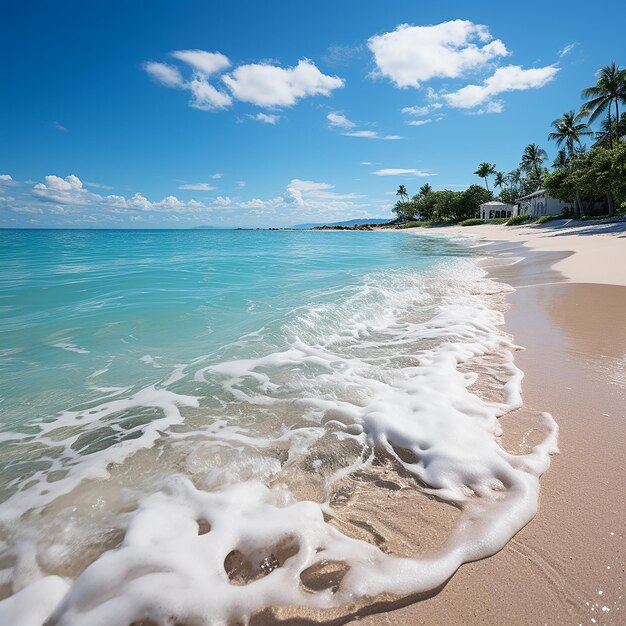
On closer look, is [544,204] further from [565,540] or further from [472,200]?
[565,540]

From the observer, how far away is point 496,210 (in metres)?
74.3

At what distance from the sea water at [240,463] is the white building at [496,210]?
252 feet

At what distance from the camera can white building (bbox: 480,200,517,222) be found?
7188 cm

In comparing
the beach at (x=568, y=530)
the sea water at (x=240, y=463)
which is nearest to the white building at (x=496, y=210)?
the sea water at (x=240, y=463)

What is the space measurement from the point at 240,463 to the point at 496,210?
85.1 meters

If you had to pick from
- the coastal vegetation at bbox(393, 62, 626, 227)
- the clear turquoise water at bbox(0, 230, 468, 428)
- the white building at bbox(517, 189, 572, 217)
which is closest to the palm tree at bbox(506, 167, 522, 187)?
the coastal vegetation at bbox(393, 62, 626, 227)

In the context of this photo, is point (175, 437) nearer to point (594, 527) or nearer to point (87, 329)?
point (594, 527)

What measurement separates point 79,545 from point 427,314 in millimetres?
6902

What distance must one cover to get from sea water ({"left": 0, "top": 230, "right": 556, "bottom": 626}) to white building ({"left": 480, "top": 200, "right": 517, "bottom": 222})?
76.7m

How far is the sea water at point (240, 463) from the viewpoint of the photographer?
187cm

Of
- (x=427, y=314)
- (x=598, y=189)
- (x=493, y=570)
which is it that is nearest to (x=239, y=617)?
(x=493, y=570)

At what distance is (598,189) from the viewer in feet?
108

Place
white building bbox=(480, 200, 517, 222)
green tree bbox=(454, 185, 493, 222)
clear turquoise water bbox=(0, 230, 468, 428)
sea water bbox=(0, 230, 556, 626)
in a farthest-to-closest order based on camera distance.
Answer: green tree bbox=(454, 185, 493, 222) < white building bbox=(480, 200, 517, 222) < clear turquoise water bbox=(0, 230, 468, 428) < sea water bbox=(0, 230, 556, 626)

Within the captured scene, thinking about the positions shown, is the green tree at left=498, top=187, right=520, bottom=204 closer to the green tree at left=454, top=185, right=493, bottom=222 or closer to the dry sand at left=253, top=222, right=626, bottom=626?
the green tree at left=454, top=185, right=493, bottom=222
